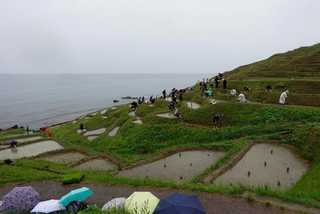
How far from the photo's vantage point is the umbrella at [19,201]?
17.5 m

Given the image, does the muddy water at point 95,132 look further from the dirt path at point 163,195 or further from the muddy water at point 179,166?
the dirt path at point 163,195

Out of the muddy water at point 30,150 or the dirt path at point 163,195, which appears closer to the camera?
the dirt path at point 163,195

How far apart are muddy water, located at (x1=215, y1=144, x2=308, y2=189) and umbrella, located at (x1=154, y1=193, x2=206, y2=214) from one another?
833 cm

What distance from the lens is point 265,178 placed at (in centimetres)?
2325

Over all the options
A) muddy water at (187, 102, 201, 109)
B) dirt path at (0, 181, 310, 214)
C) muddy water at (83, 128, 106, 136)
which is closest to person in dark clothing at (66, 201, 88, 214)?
dirt path at (0, 181, 310, 214)

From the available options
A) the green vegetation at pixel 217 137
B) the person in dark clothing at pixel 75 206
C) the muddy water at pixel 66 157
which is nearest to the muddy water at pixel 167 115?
the green vegetation at pixel 217 137

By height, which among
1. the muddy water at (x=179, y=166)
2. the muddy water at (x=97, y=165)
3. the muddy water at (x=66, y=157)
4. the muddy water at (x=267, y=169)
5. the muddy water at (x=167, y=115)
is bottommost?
the muddy water at (x=66, y=157)

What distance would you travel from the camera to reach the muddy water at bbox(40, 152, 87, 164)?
35.3 meters

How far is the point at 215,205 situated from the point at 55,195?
10.5 metres

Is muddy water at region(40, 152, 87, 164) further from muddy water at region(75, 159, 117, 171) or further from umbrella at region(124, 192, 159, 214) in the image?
umbrella at region(124, 192, 159, 214)

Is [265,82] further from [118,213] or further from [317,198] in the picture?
[118,213]

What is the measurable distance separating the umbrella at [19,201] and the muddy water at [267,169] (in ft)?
39.2

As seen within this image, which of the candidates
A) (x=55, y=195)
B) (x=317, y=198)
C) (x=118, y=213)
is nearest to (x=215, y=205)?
(x=317, y=198)

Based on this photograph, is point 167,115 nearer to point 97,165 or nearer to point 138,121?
point 138,121
